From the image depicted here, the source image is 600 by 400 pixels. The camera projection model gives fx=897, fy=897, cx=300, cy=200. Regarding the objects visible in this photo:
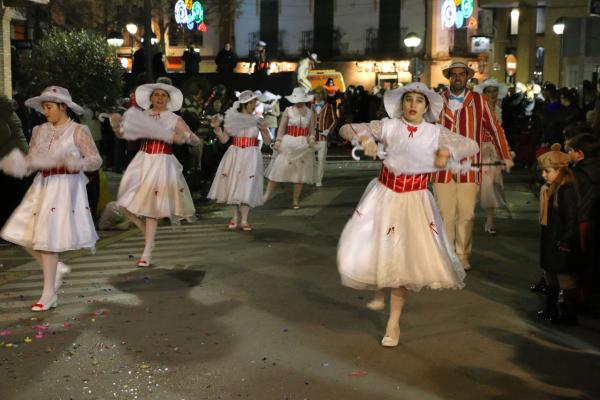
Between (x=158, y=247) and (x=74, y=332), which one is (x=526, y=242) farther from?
(x=74, y=332)

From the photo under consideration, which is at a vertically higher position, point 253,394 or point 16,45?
point 16,45

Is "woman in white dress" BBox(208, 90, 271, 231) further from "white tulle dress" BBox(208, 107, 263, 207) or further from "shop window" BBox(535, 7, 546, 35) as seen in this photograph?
"shop window" BBox(535, 7, 546, 35)

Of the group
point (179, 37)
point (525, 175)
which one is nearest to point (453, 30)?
point (179, 37)

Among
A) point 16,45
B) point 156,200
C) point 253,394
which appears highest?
point 16,45

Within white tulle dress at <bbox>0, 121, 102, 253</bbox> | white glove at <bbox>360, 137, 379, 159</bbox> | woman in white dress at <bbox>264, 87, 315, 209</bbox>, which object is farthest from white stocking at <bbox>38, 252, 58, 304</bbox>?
woman in white dress at <bbox>264, 87, 315, 209</bbox>

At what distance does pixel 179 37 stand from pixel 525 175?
30.6 m

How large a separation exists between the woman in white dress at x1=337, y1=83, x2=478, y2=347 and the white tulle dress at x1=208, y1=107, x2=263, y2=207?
18.5 feet

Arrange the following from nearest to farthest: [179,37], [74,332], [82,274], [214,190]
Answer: [74,332], [82,274], [214,190], [179,37]

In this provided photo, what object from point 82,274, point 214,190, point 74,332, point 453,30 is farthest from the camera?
point 453,30

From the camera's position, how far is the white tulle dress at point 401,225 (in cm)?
680

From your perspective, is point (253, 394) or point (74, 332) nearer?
point (253, 394)

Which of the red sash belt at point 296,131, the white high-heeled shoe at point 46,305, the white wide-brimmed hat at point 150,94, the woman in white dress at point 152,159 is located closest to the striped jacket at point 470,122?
the woman in white dress at point 152,159

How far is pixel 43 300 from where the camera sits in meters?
8.03

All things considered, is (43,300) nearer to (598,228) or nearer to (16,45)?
(598,228)
